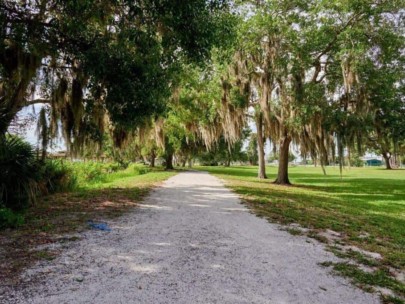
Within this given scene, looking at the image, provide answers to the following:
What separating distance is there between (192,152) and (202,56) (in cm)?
3102

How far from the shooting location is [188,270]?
367cm

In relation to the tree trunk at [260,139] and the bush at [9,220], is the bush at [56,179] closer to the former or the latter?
the bush at [9,220]

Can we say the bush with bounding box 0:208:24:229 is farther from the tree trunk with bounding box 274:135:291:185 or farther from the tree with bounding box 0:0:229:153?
the tree trunk with bounding box 274:135:291:185

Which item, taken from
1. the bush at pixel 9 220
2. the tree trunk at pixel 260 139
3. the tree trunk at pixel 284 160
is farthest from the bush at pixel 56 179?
the tree trunk at pixel 260 139

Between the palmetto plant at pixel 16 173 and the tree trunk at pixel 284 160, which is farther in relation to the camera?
the tree trunk at pixel 284 160

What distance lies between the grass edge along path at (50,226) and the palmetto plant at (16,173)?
41 cm

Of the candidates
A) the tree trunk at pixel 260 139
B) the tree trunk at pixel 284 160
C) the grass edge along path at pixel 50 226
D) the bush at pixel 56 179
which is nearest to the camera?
the grass edge along path at pixel 50 226

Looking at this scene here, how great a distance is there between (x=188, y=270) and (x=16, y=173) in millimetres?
4702

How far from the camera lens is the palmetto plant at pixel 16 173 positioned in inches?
250

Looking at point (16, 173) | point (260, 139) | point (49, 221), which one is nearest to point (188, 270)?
point (49, 221)

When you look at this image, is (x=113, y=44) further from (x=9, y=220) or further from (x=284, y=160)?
(x=284, y=160)

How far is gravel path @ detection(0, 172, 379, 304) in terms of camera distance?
118 inches

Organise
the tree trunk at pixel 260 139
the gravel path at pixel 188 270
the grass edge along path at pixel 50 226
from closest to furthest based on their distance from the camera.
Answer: the gravel path at pixel 188 270 → the grass edge along path at pixel 50 226 → the tree trunk at pixel 260 139

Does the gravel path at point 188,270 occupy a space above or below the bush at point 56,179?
below
